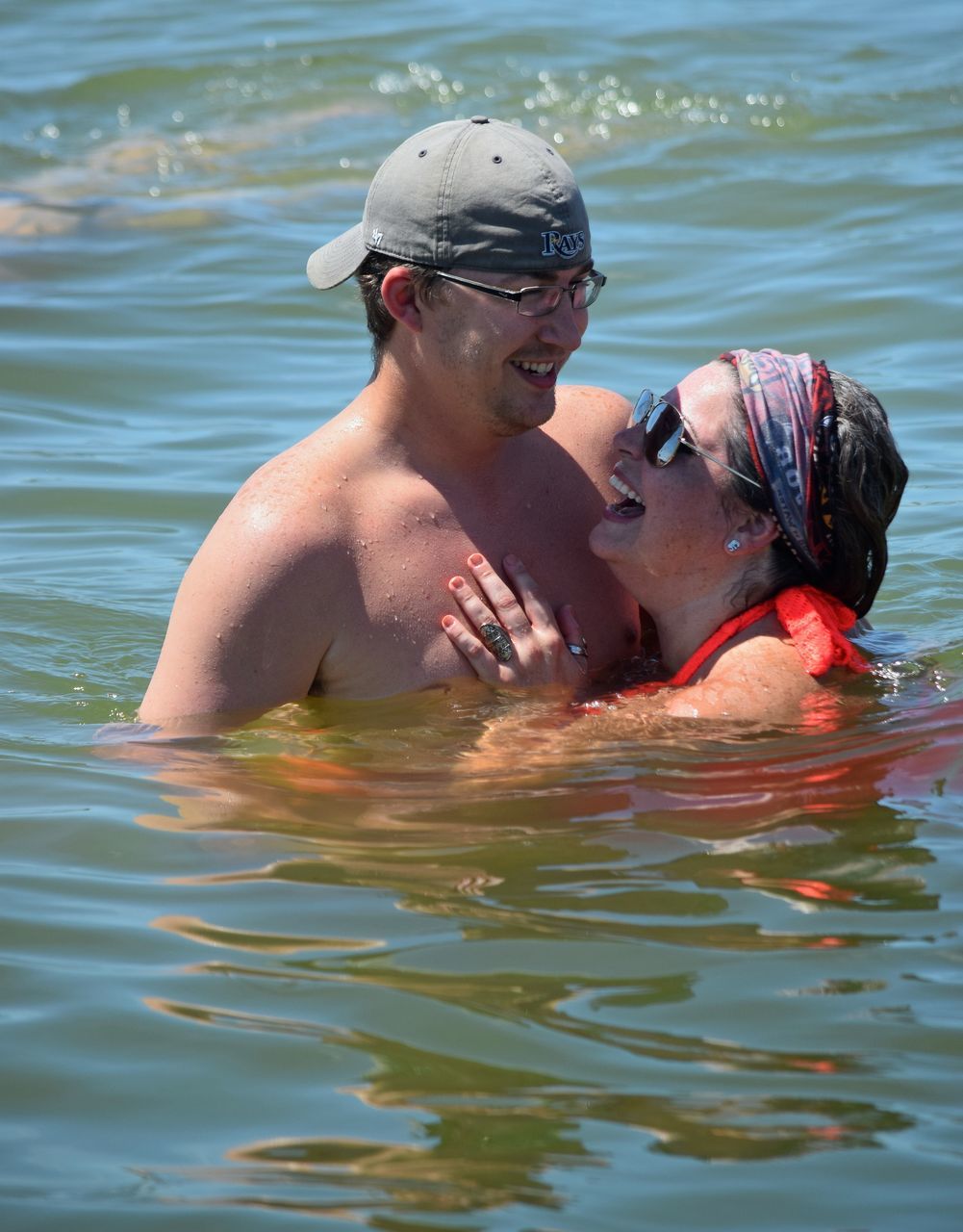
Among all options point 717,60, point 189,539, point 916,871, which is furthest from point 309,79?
point 916,871

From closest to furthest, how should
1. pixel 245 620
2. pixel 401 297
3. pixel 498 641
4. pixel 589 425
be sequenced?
pixel 245 620, pixel 401 297, pixel 498 641, pixel 589 425

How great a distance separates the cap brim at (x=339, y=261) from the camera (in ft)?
14.8

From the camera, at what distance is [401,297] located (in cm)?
443

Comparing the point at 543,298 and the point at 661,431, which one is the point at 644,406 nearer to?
the point at 661,431

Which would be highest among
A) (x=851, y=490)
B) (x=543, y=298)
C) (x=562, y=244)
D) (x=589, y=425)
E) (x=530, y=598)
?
(x=562, y=244)

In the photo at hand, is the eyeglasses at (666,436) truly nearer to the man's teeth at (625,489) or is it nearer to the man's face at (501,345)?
the man's teeth at (625,489)

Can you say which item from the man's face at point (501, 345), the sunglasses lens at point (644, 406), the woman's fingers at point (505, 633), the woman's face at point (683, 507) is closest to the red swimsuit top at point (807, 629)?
the woman's face at point (683, 507)

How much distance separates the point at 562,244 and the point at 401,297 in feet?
1.41

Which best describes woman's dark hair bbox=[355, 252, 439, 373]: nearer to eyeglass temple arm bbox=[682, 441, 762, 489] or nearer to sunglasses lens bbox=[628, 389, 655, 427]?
sunglasses lens bbox=[628, 389, 655, 427]

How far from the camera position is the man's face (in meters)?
4.34

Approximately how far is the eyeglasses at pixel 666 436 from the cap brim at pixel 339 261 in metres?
0.83

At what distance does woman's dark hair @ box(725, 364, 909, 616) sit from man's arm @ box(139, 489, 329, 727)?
1094 mm

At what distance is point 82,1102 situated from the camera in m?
3.01

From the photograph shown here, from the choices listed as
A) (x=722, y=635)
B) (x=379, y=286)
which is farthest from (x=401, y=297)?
(x=722, y=635)
